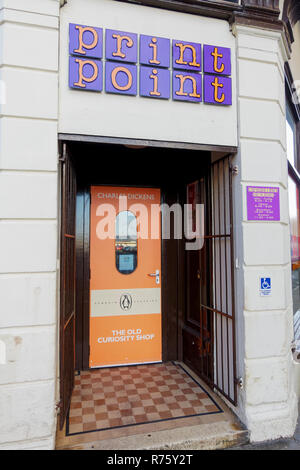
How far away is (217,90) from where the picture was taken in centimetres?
286

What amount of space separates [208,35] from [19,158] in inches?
85.5

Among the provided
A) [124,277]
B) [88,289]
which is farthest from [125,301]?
[88,289]

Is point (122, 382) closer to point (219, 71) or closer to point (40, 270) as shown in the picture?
point (40, 270)

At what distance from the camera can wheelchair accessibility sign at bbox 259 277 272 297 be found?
281cm

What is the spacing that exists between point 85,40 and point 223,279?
104 inches

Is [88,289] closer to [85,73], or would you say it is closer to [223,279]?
[223,279]

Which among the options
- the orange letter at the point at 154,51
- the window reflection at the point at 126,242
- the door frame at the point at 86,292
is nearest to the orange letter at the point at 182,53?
the orange letter at the point at 154,51

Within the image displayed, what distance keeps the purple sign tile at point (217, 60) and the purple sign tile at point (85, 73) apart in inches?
40.6

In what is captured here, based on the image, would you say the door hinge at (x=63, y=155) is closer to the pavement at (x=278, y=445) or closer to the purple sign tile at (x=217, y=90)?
the purple sign tile at (x=217, y=90)

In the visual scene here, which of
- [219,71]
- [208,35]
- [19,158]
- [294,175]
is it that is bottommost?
[19,158]

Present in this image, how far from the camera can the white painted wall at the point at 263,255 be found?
8.93 ft

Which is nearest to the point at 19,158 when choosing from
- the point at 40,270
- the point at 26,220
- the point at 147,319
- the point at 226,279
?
the point at 26,220

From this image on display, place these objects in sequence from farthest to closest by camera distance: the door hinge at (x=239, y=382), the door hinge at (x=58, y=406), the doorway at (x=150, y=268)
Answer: the doorway at (x=150, y=268)
the door hinge at (x=239, y=382)
the door hinge at (x=58, y=406)

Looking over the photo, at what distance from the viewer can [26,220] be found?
2387mm
